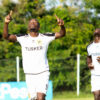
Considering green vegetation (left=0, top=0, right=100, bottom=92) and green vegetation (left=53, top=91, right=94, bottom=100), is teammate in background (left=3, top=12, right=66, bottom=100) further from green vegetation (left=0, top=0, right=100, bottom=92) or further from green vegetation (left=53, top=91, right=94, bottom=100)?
green vegetation (left=53, top=91, right=94, bottom=100)

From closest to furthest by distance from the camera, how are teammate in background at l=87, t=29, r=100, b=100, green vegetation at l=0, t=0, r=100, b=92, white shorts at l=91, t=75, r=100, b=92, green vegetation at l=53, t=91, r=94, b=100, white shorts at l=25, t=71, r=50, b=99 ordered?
white shorts at l=25, t=71, r=50, b=99 → teammate in background at l=87, t=29, r=100, b=100 → white shorts at l=91, t=75, r=100, b=92 → green vegetation at l=53, t=91, r=94, b=100 → green vegetation at l=0, t=0, r=100, b=92

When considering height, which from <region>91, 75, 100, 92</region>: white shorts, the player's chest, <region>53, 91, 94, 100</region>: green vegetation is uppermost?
the player's chest

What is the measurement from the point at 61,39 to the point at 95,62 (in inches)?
528

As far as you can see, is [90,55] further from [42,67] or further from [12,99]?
[12,99]

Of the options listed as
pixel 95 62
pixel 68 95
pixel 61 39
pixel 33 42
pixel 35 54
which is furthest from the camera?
pixel 61 39

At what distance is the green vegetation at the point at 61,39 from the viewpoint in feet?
55.1

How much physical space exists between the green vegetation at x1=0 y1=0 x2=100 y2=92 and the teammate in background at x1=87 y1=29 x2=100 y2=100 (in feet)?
26.5

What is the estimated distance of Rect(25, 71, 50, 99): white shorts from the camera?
21.9ft

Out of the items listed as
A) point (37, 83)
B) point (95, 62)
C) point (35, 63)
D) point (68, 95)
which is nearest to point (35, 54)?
point (35, 63)

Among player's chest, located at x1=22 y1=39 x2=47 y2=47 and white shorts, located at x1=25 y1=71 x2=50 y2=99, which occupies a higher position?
player's chest, located at x1=22 y1=39 x2=47 y2=47

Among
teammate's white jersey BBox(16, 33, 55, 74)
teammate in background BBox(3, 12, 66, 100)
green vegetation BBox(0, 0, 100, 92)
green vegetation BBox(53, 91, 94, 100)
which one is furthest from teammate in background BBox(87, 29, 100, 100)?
green vegetation BBox(53, 91, 94, 100)

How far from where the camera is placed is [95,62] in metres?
7.86

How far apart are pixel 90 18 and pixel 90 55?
1558cm

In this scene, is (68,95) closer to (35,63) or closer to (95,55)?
(95,55)
